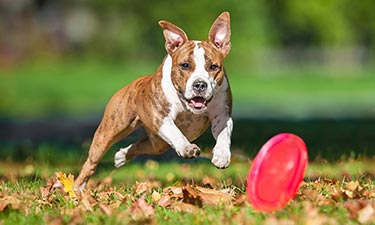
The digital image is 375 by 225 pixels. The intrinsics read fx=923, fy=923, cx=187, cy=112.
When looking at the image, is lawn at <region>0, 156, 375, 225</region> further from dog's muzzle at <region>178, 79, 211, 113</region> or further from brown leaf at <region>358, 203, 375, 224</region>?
dog's muzzle at <region>178, 79, 211, 113</region>

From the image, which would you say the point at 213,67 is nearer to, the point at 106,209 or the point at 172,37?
the point at 172,37

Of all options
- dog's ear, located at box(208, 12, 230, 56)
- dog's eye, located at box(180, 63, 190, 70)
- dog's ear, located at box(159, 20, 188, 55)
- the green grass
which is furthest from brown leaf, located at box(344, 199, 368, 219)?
the green grass

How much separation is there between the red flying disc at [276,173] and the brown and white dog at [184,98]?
1.02 metres

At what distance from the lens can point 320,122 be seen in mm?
16969

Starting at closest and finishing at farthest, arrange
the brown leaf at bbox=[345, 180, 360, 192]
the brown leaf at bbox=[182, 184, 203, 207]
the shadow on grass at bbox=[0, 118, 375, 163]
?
the brown leaf at bbox=[182, 184, 203, 207] < the brown leaf at bbox=[345, 180, 360, 192] < the shadow on grass at bbox=[0, 118, 375, 163]

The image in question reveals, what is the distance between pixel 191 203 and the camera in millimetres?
6684

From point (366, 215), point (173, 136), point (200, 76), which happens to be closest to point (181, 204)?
point (173, 136)

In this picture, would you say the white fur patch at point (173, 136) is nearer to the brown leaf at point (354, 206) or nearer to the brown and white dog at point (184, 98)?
the brown and white dog at point (184, 98)

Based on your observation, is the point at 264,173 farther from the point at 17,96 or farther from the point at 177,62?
the point at 17,96

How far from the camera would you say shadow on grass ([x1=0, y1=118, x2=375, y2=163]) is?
11.7 metres

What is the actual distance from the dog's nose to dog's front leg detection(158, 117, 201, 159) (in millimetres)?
440

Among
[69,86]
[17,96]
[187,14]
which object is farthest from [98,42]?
[17,96]

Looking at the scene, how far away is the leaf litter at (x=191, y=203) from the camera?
5.91m

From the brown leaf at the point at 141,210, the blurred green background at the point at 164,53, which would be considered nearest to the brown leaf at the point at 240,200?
the brown leaf at the point at 141,210
